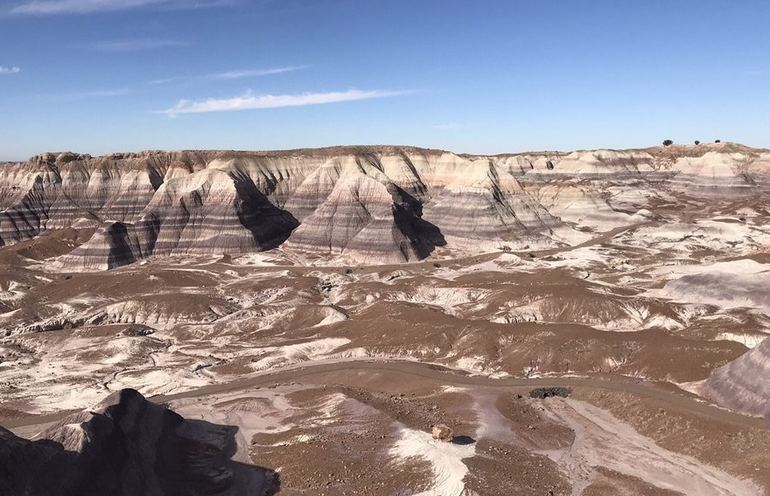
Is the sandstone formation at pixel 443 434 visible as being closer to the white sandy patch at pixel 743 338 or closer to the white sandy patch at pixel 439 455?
the white sandy patch at pixel 439 455

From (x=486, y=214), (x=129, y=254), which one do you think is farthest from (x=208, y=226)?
(x=486, y=214)

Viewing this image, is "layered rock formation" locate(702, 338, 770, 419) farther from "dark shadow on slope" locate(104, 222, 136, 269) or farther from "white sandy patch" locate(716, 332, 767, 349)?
"dark shadow on slope" locate(104, 222, 136, 269)

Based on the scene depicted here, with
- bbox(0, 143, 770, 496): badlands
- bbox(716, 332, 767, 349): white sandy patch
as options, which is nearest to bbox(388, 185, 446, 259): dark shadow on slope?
bbox(0, 143, 770, 496): badlands

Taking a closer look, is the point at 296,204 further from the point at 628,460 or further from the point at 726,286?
the point at 628,460

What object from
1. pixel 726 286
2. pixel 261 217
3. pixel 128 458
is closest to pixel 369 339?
pixel 128 458

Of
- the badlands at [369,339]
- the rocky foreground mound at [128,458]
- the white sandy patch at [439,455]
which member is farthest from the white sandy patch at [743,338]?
the rocky foreground mound at [128,458]

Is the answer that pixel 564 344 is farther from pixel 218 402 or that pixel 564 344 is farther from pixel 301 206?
pixel 301 206
